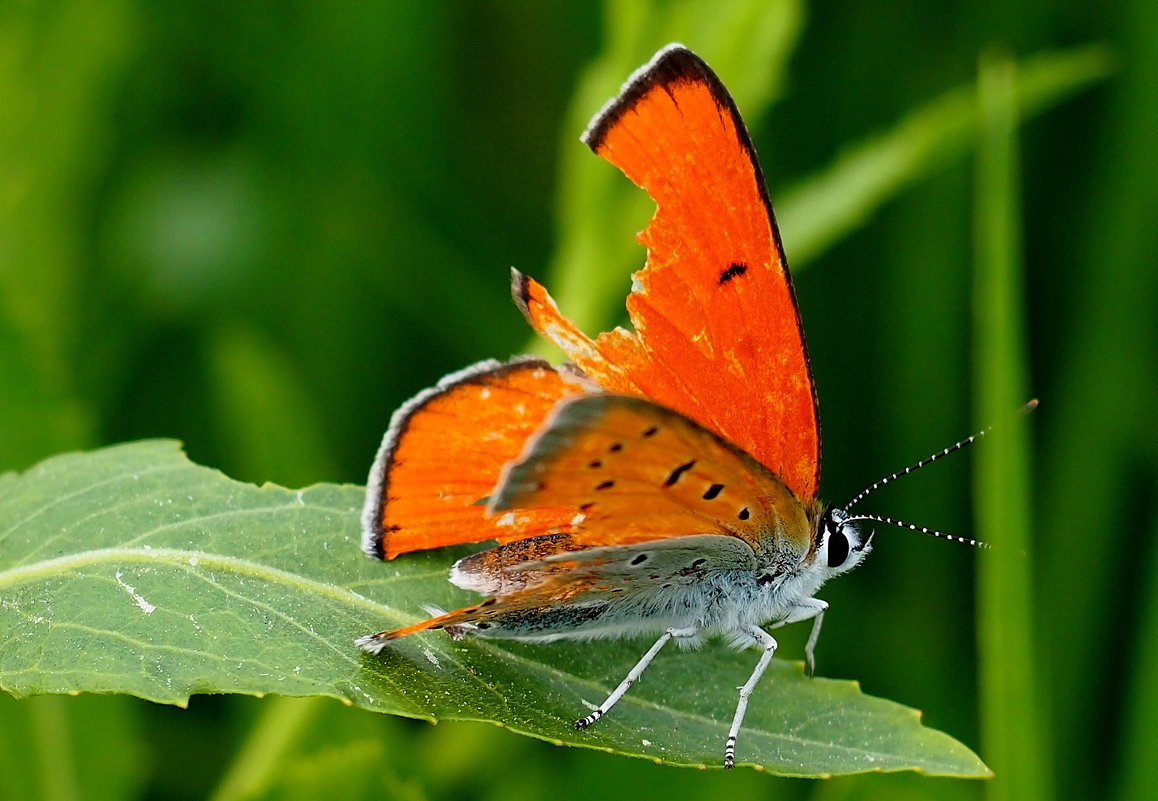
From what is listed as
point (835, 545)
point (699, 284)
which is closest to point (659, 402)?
point (699, 284)

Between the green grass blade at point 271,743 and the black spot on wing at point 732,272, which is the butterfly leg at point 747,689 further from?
the green grass blade at point 271,743

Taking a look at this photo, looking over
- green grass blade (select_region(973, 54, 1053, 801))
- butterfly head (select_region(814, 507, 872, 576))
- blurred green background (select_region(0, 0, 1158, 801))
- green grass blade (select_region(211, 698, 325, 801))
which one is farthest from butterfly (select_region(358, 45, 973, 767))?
green grass blade (select_region(211, 698, 325, 801))

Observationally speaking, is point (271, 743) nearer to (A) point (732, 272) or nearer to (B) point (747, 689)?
(B) point (747, 689)

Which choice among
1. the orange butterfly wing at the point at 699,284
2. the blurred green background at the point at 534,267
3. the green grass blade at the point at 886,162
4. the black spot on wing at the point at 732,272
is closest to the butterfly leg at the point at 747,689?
the orange butterfly wing at the point at 699,284

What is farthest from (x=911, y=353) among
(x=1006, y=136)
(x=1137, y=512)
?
(x=1006, y=136)

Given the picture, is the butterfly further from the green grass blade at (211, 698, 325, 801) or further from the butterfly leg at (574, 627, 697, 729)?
the green grass blade at (211, 698, 325, 801)

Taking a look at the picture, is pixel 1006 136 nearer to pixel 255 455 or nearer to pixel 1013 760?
pixel 1013 760
